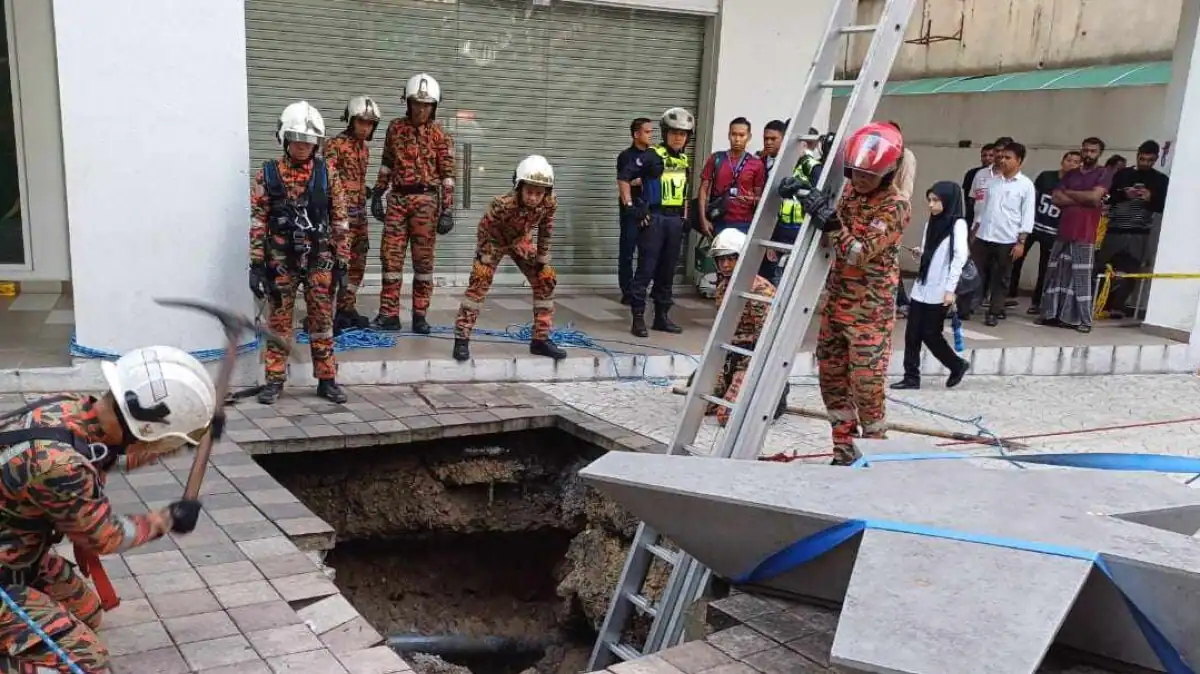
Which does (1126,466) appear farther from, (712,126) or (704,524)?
(712,126)

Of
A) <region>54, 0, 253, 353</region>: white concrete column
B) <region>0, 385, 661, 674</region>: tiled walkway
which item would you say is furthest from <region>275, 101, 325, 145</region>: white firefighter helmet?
<region>0, 385, 661, 674</region>: tiled walkway

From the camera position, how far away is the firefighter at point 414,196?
718cm

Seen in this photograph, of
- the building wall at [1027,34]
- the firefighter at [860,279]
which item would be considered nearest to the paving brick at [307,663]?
the firefighter at [860,279]

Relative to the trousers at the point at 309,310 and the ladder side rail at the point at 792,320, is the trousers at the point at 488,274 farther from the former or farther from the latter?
the ladder side rail at the point at 792,320

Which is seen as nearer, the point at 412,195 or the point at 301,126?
the point at 301,126

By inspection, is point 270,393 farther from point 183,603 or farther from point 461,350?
point 183,603

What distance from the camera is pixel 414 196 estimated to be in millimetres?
7258

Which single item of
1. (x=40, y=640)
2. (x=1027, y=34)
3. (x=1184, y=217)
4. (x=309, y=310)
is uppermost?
(x=1027, y=34)

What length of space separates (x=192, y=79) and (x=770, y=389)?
146 inches

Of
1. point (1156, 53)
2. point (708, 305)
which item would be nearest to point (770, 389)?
point (708, 305)

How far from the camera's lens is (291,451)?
5.32 m

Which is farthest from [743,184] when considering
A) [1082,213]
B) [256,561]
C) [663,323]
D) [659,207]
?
[256,561]

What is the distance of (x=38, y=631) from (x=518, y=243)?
4.42 meters

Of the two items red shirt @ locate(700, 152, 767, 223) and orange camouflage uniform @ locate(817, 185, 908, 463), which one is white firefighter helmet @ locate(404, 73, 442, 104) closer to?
red shirt @ locate(700, 152, 767, 223)
